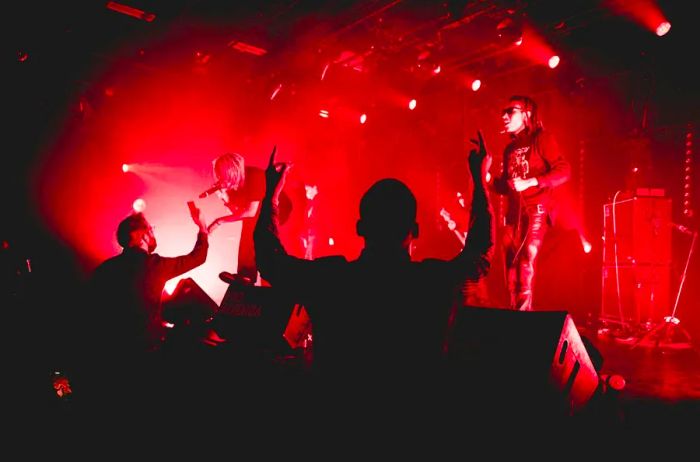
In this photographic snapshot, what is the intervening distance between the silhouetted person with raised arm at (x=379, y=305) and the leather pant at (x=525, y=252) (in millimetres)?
3398

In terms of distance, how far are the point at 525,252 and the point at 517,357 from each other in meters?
3.18

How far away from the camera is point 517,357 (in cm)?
175

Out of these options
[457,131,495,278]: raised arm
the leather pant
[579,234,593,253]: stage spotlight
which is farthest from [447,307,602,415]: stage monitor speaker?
[579,234,593,253]: stage spotlight

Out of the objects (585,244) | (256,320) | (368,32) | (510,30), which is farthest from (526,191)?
(368,32)

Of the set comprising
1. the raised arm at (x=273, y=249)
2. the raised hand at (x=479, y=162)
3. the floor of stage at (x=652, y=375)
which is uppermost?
the raised hand at (x=479, y=162)

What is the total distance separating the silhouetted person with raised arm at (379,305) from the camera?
1.43 metres

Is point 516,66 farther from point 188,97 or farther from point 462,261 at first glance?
point 462,261

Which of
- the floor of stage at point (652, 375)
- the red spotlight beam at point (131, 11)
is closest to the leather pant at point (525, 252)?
the floor of stage at point (652, 375)

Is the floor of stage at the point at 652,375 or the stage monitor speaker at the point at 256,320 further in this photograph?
the stage monitor speaker at the point at 256,320

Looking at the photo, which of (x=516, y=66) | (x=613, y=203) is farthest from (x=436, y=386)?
(x=516, y=66)

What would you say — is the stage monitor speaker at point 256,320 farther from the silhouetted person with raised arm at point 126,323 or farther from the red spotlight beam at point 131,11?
the red spotlight beam at point 131,11

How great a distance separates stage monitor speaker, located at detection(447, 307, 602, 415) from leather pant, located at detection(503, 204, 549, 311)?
9.26 feet

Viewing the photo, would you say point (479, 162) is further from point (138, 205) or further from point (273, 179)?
point (138, 205)

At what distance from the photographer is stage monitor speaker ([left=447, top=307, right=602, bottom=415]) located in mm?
1684
